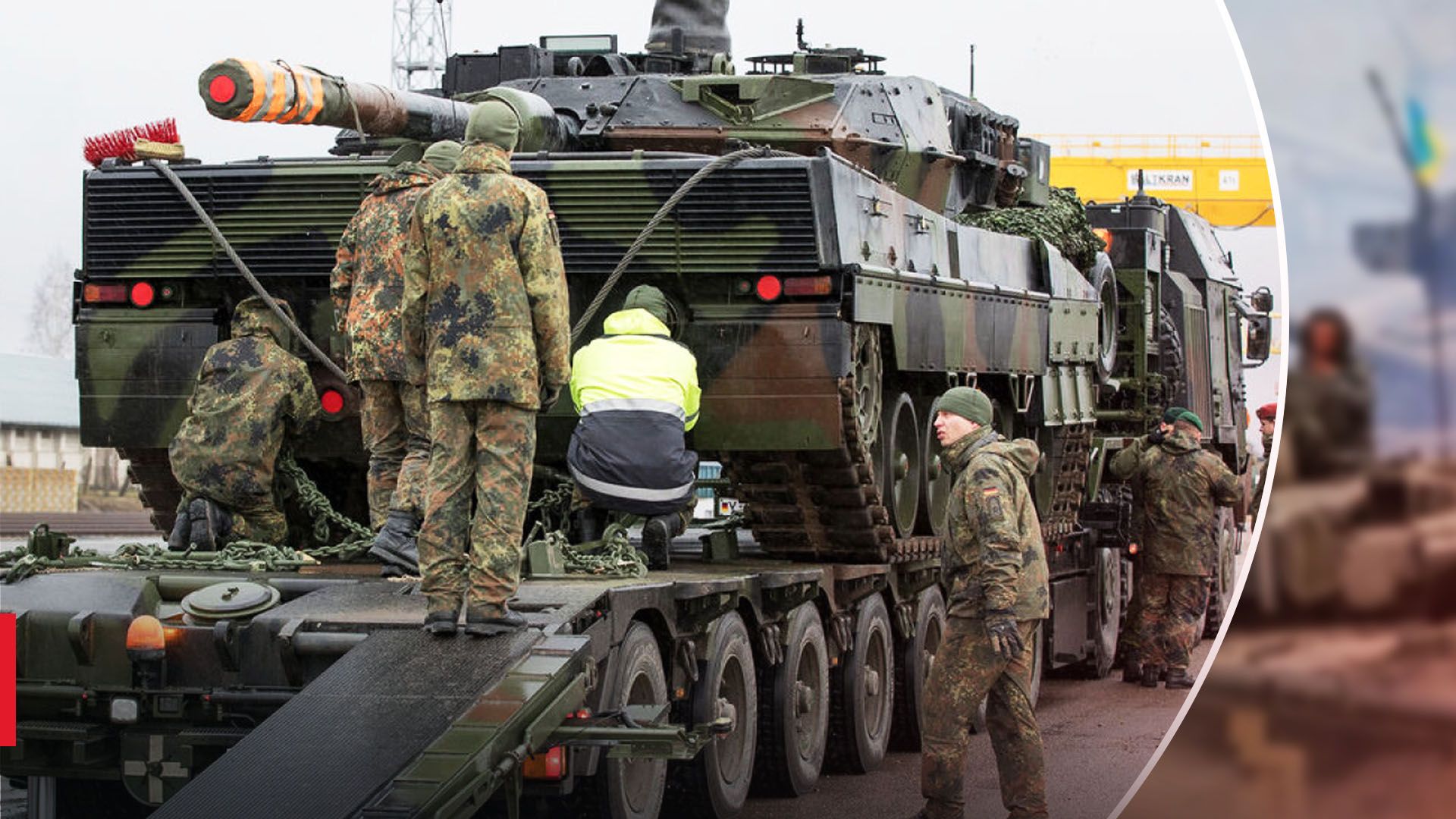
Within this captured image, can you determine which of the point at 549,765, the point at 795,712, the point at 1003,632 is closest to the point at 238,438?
the point at 795,712

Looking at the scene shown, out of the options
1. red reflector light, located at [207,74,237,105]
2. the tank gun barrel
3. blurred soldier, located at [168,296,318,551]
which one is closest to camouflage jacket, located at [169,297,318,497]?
blurred soldier, located at [168,296,318,551]

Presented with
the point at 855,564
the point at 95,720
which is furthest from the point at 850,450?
the point at 95,720

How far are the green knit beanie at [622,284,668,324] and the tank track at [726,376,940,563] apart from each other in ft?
2.79

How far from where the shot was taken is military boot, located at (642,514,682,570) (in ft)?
26.5

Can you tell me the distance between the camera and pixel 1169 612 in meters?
13.6

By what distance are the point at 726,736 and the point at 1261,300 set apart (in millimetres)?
12526

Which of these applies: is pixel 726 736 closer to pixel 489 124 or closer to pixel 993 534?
pixel 993 534

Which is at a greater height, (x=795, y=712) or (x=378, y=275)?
(x=378, y=275)

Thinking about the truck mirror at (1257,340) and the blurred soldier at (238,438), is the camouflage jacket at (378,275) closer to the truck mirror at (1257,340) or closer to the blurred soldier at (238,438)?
the blurred soldier at (238,438)

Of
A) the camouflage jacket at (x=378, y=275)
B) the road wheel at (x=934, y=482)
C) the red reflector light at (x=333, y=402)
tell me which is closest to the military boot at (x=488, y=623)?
the camouflage jacket at (x=378, y=275)

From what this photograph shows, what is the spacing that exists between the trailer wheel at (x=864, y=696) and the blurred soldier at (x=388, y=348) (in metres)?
2.93

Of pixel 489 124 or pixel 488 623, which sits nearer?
pixel 488 623

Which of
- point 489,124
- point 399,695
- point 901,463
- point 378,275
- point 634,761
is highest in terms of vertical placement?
point 489,124

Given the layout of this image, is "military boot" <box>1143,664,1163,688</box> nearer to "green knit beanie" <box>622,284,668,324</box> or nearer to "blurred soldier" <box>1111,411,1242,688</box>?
"blurred soldier" <box>1111,411,1242,688</box>
